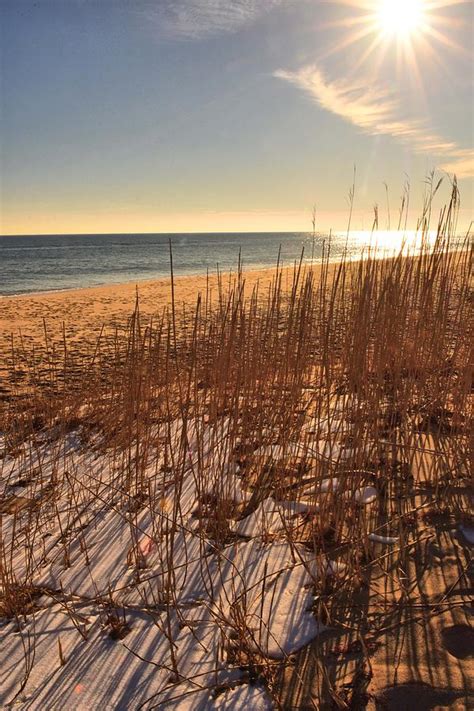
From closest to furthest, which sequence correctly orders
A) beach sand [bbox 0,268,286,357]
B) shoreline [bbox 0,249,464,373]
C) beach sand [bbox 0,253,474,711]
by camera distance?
beach sand [bbox 0,253,474,711], shoreline [bbox 0,249,464,373], beach sand [bbox 0,268,286,357]

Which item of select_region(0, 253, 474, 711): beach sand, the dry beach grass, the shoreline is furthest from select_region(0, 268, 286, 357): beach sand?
select_region(0, 253, 474, 711): beach sand

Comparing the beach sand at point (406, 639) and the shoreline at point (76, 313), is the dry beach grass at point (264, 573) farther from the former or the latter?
the shoreline at point (76, 313)

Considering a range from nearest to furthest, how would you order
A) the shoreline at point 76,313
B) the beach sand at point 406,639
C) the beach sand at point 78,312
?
1. the beach sand at point 406,639
2. the shoreline at point 76,313
3. the beach sand at point 78,312

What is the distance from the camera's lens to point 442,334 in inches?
71.4

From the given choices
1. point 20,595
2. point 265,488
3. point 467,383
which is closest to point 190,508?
point 265,488

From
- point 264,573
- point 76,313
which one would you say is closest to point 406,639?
point 264,573

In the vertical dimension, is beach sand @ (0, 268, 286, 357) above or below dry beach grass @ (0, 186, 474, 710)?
below

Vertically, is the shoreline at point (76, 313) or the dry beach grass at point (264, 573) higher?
the dry beach grass at point (264, 573)

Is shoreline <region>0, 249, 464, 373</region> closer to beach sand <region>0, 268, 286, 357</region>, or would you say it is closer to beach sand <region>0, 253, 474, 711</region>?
beach sand <region>0, 268, 286, 357</region>

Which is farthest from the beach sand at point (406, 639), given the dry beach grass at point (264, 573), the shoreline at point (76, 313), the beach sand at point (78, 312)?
the beach sand at point (78, 312)

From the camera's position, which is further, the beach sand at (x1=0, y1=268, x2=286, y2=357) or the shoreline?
the beach sand at (x1=0, y1=268, x2=286, y2=357)

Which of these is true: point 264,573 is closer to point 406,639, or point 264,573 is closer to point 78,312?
point 406,639

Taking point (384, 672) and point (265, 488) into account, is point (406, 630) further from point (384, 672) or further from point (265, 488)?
point (265, 488)

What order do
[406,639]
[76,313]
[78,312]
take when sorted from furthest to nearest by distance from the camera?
[78,312] < [76,313] < [406,639]
